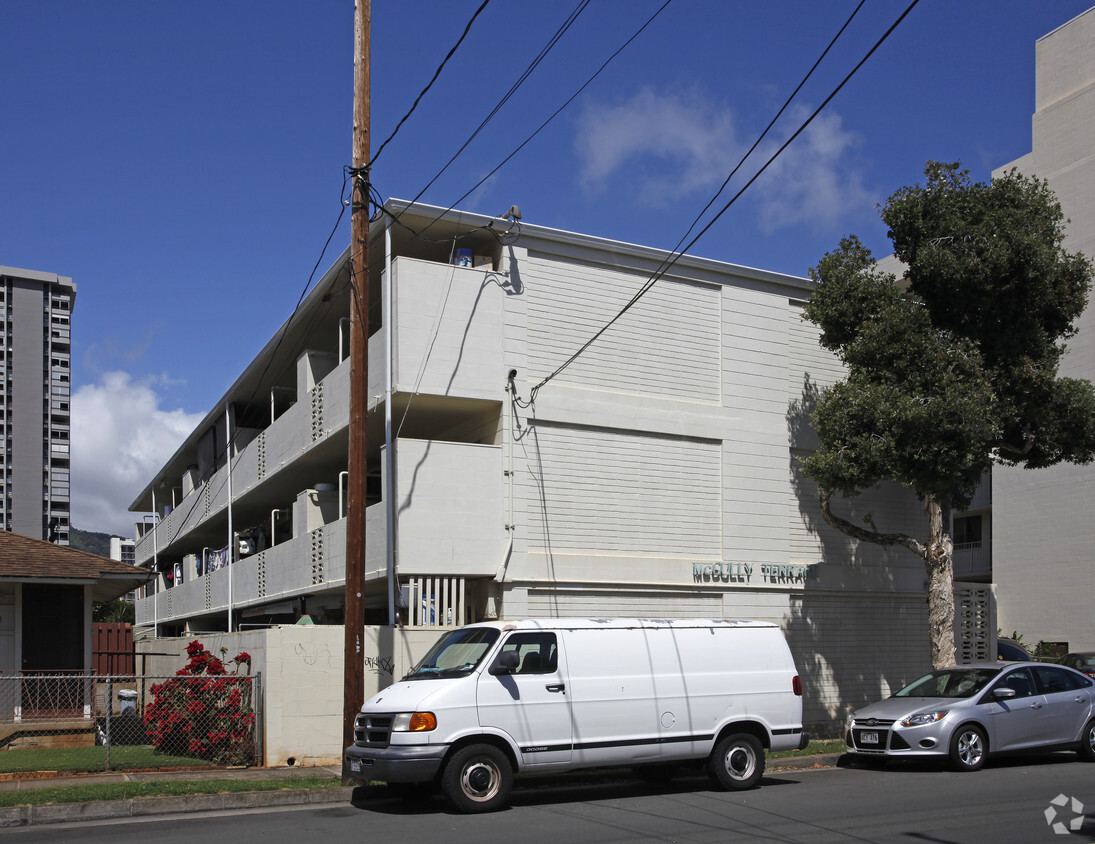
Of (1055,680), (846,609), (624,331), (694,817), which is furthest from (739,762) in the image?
(846,609)

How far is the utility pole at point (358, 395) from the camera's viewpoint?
43.7ft

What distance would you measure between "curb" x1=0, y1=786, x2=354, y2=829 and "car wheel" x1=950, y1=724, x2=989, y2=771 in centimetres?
764

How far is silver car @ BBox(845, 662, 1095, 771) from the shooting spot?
13.5 meters

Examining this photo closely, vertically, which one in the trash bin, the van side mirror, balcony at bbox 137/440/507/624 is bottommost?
the trash bin

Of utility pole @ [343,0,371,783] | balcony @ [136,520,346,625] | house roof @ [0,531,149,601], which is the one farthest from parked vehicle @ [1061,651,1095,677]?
house roof @ [0,531,149,601]

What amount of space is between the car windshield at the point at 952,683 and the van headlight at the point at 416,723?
7.61 m

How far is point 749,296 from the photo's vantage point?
20.2 m

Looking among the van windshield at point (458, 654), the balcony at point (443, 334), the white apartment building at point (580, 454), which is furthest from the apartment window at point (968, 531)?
the van windshield at point (458, 654)

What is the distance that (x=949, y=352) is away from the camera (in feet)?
55.4

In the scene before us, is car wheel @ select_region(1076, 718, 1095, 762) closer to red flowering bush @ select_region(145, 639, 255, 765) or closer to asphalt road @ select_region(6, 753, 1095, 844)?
asphalt road @ select_region(6, 753, 1095, 844)

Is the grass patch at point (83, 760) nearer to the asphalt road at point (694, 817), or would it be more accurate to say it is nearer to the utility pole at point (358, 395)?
the utility pole at point (358, 395)

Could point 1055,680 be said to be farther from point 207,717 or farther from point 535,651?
point 207,717

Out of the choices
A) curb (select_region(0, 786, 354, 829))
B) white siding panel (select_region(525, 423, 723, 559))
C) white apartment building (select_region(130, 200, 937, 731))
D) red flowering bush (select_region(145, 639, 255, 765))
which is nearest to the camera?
curb (select_region(0, 786, 354, 829))

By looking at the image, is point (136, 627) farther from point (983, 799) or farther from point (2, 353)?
point (2, 353)
